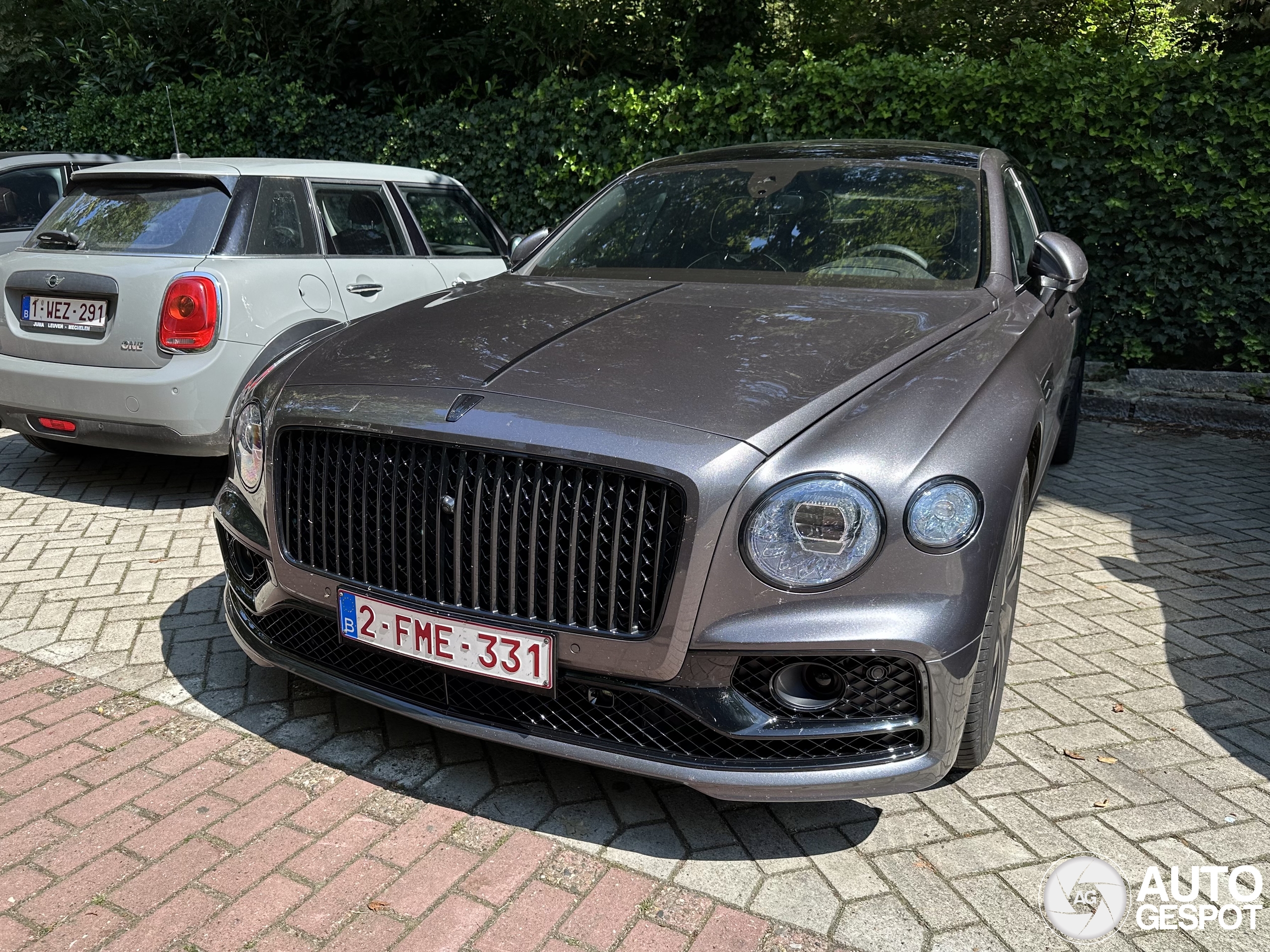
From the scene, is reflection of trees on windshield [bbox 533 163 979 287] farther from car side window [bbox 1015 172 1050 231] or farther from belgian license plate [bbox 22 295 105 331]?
belgian license plate [bbox 22 295 105 331]

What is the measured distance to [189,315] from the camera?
4859 millimetres

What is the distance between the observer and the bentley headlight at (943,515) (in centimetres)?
228

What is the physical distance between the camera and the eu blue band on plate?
2.69 meters

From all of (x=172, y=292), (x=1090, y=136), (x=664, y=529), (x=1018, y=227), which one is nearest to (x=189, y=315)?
(x=172, y=292)

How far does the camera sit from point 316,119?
10914 mm

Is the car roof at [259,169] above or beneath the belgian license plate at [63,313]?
above

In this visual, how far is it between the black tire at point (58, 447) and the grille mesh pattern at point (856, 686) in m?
4.89

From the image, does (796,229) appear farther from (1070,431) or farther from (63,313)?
(63,313)

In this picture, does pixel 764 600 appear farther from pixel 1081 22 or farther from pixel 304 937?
pixel 1081 22

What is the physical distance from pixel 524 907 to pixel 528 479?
3.19 ft

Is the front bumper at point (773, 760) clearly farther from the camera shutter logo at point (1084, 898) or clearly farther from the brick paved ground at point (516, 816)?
the camera shutter logo at point (1084, 898)

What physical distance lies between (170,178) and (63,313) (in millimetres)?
867

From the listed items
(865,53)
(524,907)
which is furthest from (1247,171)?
(524,907)

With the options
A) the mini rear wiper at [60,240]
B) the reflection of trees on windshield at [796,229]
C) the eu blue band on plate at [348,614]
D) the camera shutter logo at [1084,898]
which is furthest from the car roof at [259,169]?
the camera shutter logo at [1084,898]
